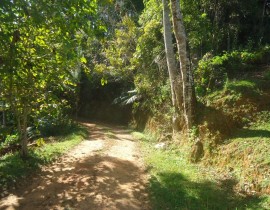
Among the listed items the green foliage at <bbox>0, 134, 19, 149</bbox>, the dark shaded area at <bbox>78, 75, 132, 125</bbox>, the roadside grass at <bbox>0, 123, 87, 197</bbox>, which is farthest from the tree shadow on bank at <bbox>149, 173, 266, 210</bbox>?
the dark shaded area at <bbox>78, 75, 132, 125</bbox>

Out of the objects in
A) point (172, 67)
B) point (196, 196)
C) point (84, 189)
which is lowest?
point (84, 189)

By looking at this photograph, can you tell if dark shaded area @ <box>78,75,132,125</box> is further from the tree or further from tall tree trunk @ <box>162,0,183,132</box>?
the tree

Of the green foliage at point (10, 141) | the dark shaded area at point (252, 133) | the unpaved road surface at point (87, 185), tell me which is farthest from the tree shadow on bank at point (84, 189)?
the green foliage at point (10, 141)

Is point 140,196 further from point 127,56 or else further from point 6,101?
point 127,56

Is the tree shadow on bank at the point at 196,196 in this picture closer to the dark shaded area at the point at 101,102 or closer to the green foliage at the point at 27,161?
the green foliage at the point at 27,161

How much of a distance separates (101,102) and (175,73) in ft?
59.9

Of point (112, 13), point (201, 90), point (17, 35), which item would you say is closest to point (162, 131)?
point (201, 90)

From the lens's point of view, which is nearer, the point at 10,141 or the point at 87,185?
the point at 87,185

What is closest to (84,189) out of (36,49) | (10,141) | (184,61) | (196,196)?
(196,196)

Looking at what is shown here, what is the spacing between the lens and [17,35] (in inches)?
278

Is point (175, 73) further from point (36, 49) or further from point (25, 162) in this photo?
point (25, 162)

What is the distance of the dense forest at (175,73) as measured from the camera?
22.5 ft

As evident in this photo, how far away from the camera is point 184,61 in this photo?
10.7 metres

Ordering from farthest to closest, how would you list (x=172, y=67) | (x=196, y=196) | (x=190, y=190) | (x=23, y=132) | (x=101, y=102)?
(x=101, y=102), (x=172, y=67), (x=23, y=132), (x=190, y=190), (x=196, y=196)
